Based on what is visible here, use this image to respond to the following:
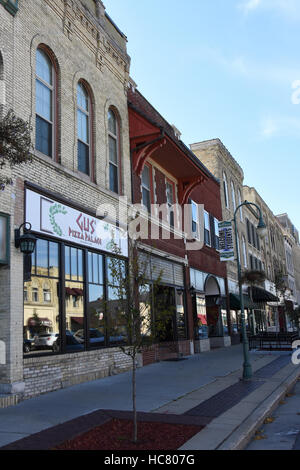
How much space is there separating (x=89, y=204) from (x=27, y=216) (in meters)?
2.95

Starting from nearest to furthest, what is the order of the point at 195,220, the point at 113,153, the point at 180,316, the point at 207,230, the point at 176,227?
the point at 113,153
the point at 180,316
the point at 176,227
the point at 195,220
the point at 207,230

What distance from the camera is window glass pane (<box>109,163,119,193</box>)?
14.3 meters

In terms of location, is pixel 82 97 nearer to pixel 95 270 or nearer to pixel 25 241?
pixel 95 270

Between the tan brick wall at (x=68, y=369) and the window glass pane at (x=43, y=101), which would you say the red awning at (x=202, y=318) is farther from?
the window glass pane at (x=43, y=101)

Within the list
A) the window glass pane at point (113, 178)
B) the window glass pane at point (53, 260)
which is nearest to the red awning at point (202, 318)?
the window glass pane at point (113, 178)

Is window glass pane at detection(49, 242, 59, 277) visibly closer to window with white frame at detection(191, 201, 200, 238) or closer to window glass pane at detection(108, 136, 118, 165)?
window glass pane at detection(108, 136, 118, 165)

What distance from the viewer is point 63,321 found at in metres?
10.6

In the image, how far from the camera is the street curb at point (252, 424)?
557 centimetres

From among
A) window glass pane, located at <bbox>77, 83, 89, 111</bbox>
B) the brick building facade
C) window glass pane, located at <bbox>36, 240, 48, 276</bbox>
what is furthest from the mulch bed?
window glass pane, located at <bbox>77, 83, 89, 111</bbox>

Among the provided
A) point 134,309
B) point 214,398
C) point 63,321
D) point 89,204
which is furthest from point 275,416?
point 89,204

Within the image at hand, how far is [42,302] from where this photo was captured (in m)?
9.91

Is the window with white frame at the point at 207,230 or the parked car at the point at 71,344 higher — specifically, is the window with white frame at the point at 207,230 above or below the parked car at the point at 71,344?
above

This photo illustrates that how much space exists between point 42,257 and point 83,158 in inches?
154

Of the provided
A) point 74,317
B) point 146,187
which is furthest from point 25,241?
point 146,187
